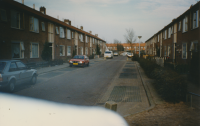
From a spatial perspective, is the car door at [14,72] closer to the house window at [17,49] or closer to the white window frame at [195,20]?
the house window at [17,49]

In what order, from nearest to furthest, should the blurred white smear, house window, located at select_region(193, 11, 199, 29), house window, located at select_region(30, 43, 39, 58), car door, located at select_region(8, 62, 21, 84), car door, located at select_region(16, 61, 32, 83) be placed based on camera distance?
the blurred white smear → car door, located at select_region(8, 62, 21, 84) → car door, located at select_region(16, 61, 32, 83) → house window, located at select_region(193, 11, 199, 29) → house window, located at select_region(30, 43, 39, 58)

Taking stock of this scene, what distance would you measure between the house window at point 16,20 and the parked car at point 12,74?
31.3 feet

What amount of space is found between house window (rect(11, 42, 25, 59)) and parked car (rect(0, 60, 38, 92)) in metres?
8.81

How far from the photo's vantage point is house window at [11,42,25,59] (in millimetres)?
16969

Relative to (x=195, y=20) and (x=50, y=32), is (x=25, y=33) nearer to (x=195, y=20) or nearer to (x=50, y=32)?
(x=50, y=32)

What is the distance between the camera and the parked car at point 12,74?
747cm

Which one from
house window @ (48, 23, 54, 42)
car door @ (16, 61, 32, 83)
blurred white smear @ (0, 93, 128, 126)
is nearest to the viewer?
blurred white smear @ (0, 93, 128, 126)

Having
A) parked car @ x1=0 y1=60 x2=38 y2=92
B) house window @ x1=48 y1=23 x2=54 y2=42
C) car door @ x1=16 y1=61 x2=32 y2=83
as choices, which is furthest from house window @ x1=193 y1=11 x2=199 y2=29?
house window @ x1=48 y1=23 x2=54 y2=42

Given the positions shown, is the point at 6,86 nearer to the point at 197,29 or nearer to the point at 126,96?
the point at 126,96

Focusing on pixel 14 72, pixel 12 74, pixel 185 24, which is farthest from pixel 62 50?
pixel 12 74

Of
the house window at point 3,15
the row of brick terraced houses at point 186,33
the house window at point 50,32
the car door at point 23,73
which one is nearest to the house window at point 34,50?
the house window at point 50,32

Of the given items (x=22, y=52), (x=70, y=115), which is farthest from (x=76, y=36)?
(x=70, y=115)

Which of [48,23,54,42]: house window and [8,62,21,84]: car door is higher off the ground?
[48,23,54,42]: house window

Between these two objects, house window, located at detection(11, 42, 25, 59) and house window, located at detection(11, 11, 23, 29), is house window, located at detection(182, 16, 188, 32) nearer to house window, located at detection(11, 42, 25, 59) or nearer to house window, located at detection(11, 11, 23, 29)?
house window, located at detection(11, 11, 23, 29)
